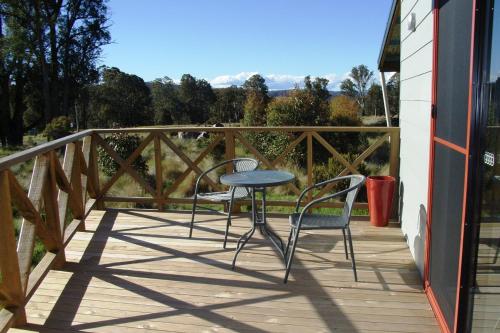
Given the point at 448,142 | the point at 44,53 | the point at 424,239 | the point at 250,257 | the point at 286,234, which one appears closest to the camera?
the point at 448,142

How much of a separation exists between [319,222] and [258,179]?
24.6 inches

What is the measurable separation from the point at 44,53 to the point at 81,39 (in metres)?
1.97

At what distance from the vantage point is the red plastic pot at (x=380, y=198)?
4168 millimetres

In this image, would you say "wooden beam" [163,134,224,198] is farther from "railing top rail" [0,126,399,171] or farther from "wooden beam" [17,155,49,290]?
"wooden beam" [17,155,49,290]

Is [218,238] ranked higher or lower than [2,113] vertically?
lower

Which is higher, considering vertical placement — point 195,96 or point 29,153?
point 195,96

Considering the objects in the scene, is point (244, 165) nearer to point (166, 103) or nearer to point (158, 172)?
point (158, 172)

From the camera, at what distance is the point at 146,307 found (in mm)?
2779

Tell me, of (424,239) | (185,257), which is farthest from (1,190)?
(424,239)

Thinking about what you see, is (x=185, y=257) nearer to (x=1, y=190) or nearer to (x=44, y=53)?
(x=1, y=190)

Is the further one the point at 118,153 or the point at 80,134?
the point at 118,153

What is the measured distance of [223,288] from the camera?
303cm

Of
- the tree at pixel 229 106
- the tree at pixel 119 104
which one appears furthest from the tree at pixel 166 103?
Answer: the tree at pixel 229 106

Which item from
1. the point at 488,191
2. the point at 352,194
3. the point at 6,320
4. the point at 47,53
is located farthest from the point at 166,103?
the point at 488,191
